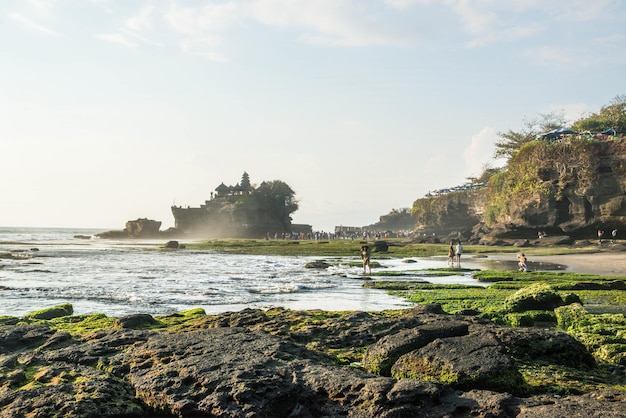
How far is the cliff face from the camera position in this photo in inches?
2019

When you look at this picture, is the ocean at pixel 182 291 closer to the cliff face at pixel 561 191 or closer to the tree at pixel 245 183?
the cliff face at pixel 561 191

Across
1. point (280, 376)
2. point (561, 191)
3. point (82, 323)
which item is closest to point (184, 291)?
point (82, 323)

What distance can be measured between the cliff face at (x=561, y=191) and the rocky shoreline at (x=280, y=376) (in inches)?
1984

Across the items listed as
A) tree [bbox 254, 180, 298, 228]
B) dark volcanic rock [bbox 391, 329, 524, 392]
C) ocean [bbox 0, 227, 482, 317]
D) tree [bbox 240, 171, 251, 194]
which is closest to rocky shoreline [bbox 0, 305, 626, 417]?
dark volcanic rock [bbox 391, 329, 524, 392]

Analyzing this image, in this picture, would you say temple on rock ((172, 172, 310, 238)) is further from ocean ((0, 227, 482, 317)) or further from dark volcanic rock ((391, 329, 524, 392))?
dark volcanic rock ((391, 329, 524, 392))

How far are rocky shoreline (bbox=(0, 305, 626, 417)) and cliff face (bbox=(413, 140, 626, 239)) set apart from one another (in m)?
50.4

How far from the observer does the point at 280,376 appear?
609 centimetres

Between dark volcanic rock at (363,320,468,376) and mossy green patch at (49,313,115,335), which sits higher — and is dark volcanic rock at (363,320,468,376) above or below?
above

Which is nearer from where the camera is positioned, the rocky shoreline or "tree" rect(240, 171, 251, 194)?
the rocky shoreline

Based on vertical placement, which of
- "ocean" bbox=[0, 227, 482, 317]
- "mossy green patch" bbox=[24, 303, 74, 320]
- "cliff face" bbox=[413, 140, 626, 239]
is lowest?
"ocean" bbox=[0, 227, 482, 317]

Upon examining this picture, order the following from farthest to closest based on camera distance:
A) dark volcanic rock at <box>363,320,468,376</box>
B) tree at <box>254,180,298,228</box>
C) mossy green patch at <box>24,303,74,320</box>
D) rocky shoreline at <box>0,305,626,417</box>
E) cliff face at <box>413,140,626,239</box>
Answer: tree at <box>254,180,298,228</box>, cliff face at <box>413,140,626,239</box>, mossy green patch at <box>24,303,74,320</box>, dark volcanic rock at <box>363,320,468,376</box>, rocky shoreline at <box>0,305,626,417</box>

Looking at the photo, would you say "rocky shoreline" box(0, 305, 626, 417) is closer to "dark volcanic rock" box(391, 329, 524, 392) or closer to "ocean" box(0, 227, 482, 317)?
"dark volcanic rock" box(391, 329, 524, 392)

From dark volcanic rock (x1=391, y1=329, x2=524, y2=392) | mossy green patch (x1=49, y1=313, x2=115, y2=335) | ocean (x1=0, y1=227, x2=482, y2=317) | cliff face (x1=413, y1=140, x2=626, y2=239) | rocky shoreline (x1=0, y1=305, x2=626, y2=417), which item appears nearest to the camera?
rocky shoreline (x1=0, y1=305, x2=626, y2=417)

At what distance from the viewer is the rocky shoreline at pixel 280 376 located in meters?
5.54
